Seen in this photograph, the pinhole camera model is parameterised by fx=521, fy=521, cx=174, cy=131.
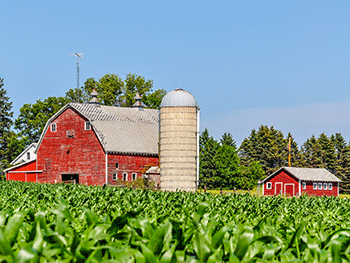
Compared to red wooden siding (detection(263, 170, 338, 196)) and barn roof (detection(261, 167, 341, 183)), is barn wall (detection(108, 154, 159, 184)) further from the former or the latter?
red wooden siding (detection(263, 170, 338, 196))

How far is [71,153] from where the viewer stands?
160ft

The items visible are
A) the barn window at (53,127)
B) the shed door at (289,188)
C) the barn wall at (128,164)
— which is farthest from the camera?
the shed door at (289,188)

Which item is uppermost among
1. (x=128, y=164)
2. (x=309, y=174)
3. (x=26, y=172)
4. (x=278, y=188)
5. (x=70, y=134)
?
(x=70, y=134)

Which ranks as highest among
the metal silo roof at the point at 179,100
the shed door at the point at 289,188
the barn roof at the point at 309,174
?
the metal silo roof at the point at 179,100

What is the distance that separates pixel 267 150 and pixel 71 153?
160 ft

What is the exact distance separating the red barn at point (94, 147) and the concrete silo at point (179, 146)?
13.2 metres

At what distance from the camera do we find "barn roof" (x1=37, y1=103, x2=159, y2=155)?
47406 mm

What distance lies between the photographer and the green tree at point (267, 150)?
292 ft

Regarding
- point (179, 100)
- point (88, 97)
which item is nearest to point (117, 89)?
point (88, 97)

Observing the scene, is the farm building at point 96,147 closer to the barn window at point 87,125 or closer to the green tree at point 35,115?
the barn window at point 87,125

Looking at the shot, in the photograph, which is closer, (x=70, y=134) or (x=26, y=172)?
(x=70, y=134)

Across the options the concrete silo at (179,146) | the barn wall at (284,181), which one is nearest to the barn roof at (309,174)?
the barn wall at (284,181)

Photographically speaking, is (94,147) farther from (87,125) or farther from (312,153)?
(312,153)

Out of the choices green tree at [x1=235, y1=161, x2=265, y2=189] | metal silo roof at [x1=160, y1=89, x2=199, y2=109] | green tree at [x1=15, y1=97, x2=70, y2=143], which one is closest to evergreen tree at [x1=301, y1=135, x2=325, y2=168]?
green tree at [x1=235, y1=161, x2=265, y2=189]
